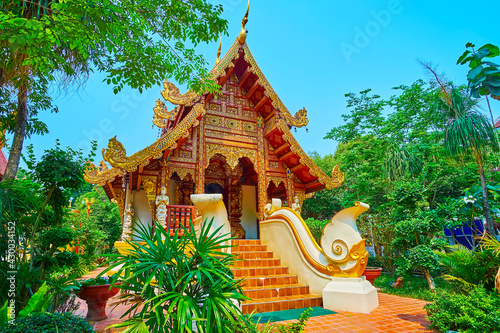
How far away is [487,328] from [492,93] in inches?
212

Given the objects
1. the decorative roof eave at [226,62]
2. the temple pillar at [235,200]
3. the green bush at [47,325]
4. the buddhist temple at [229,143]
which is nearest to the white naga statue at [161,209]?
the buddhist temple at [229,143]

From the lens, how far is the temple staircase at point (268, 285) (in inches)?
179

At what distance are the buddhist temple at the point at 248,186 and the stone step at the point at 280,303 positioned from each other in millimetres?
16

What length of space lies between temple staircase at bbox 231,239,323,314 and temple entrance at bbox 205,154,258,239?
9.71 feet

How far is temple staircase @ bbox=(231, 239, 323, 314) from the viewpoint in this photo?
4.56 metres

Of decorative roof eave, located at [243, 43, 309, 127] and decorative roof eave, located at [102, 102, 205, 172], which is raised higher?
decorative roof eave, located at [243, 43, 309, 127]

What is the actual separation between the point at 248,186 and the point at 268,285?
4.82 meters

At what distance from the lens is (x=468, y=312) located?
307 cm

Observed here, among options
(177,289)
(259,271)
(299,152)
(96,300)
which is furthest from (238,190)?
(177,289)

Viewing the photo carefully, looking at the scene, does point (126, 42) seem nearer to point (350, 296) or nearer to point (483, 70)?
point (350, 296)

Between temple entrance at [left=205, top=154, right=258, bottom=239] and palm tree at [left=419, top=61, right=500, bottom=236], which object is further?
temple entrance at [left=205, top=154, right=258, bottom=239]

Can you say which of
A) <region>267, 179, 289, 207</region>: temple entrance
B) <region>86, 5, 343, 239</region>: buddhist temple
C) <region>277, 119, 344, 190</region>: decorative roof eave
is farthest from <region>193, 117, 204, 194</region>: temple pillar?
<region>267, 179, 289, 207</region>: temple entrance

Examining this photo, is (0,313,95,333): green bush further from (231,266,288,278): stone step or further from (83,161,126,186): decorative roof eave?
(83,161,126,186): decorative roof eave

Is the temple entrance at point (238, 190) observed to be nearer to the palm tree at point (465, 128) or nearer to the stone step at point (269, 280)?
the stone step at point (269, 280)
